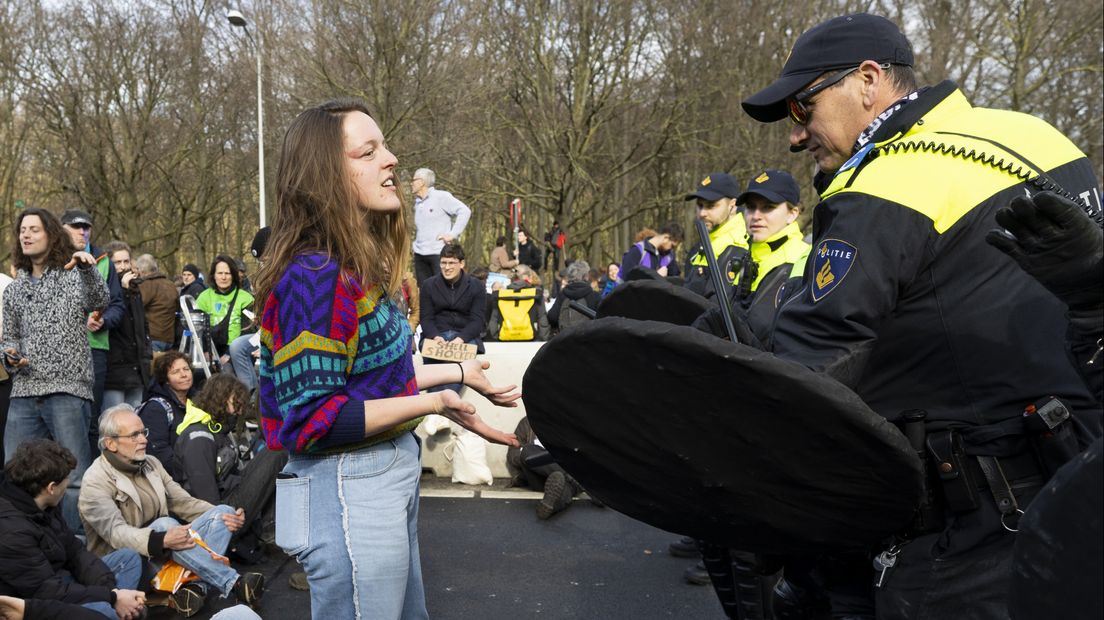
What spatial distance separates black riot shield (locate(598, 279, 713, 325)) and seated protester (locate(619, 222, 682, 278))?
820cm

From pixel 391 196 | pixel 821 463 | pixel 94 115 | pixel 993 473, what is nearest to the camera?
pixel 821 463

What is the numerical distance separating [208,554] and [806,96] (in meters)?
4.15

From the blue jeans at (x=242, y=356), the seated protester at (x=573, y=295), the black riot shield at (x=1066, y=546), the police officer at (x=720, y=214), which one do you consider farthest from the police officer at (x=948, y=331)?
the seated protester at (x=573, y=295)

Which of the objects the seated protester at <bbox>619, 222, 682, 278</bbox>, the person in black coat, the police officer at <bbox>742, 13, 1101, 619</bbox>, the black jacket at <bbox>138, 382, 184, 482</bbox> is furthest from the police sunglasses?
the person in black coat

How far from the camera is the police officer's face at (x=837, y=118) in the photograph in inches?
81.2

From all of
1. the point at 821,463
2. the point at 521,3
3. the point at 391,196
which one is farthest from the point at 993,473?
the point at 521,3

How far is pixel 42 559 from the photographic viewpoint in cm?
422

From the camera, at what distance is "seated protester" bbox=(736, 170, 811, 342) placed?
4.87 m

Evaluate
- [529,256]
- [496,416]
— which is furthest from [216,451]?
[529,256]

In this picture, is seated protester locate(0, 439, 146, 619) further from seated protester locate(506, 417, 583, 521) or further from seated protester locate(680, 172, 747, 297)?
seated protester locate(680, 172, 747, 297)

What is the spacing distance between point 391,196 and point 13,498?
2953mm

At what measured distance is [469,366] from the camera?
2.54 metres

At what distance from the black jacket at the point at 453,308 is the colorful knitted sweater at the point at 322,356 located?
622 cm

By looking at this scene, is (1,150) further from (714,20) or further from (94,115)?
(714,20)
